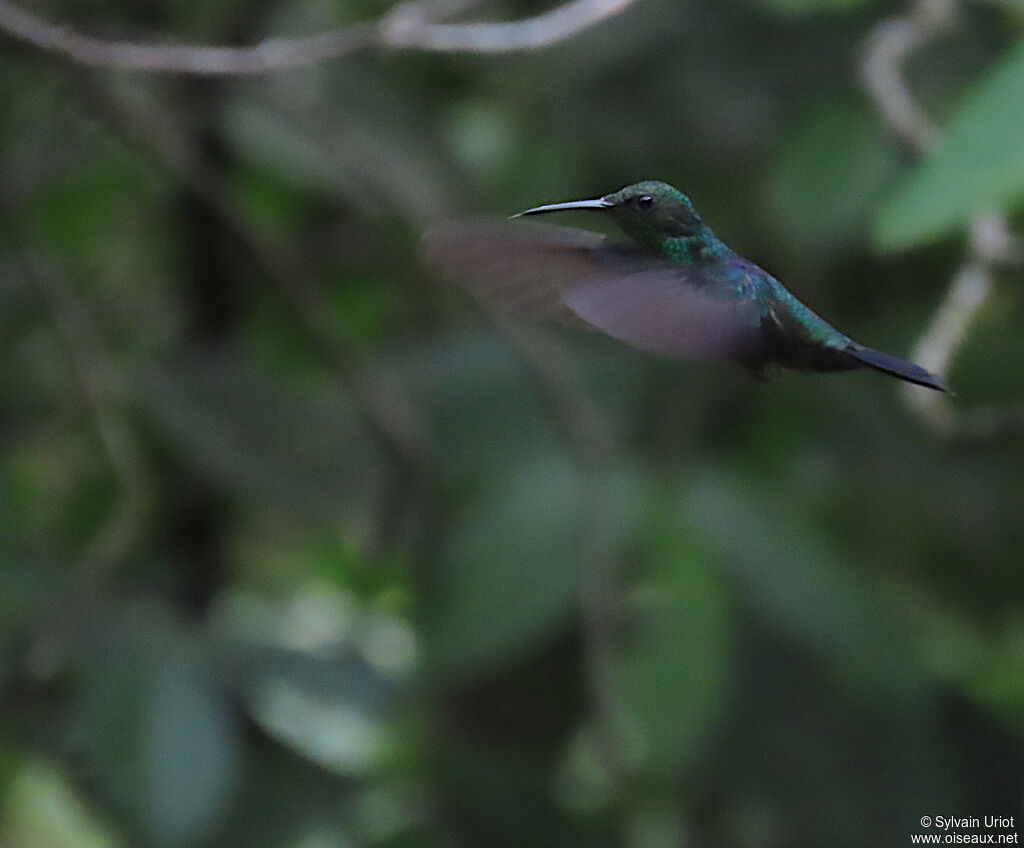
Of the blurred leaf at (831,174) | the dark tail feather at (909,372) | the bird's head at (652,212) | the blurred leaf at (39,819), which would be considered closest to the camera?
the dark tail feather at (909,372)

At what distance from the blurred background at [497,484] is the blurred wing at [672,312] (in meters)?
0.58

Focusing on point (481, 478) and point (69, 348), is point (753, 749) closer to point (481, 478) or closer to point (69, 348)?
point (481, 478)

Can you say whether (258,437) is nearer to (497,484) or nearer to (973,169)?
(497,484)

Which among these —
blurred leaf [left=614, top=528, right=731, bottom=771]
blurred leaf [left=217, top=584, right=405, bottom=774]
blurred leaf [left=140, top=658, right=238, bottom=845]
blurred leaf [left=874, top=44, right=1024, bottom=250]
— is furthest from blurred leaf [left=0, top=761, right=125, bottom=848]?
blurred leaf [left=874, top=44, right=1024, bottom=250]

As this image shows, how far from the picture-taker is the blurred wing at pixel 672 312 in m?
0.83

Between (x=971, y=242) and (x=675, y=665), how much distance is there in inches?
28.6

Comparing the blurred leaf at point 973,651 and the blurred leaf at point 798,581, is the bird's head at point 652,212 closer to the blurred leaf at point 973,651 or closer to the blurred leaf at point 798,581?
the blurred leaf at point 798,581

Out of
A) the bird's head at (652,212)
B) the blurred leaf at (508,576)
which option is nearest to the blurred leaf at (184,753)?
the blurred leaf at (508,576)

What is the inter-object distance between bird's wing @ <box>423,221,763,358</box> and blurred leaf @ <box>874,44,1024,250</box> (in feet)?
0.47

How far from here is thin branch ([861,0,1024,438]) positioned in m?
1.13

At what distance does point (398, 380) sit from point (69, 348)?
578mm

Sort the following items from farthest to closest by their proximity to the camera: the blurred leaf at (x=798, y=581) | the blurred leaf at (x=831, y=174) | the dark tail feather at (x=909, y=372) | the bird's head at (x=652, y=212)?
the blurred leaf at (x=831, y=174)
the blurred leaf at (x=798, y=581)
the bird's head at (x=652, y=212)
the dark tail feather at (x=909, y=372)

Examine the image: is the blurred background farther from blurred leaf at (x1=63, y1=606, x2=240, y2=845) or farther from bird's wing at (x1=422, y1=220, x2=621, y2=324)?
bird's wing at (x1=422, y1=220, x2=621, y2=324)

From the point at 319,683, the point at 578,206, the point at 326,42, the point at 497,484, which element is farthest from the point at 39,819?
the point at 578,206
